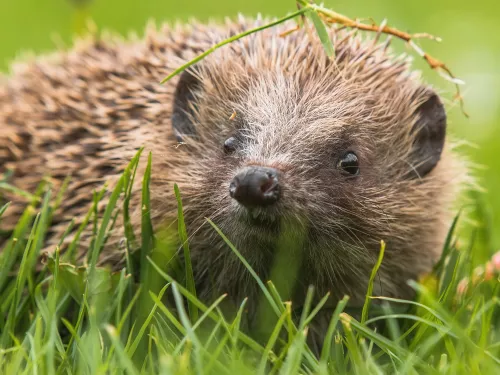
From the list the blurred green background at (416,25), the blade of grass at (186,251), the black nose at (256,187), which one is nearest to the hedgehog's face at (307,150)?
the black nose at (256,187)

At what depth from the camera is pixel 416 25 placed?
12789mm

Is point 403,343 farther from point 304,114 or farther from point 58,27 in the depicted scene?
point 58,27

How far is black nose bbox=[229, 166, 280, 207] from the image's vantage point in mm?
3713

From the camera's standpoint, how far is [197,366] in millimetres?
3189

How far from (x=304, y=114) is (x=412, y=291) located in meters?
1.13

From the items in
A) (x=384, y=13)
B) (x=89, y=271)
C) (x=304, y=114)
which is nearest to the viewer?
(x=89, y=271)

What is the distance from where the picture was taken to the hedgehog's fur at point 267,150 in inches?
163

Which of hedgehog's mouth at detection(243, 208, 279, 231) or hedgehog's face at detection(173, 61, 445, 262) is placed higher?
hedgehog's face at detection(173, 61, 445, 262)

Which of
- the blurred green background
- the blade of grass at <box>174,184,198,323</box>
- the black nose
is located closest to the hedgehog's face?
the black nose

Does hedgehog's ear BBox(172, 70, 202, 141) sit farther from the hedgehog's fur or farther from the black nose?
the black nose

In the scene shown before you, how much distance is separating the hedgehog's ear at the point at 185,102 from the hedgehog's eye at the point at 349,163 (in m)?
0.80

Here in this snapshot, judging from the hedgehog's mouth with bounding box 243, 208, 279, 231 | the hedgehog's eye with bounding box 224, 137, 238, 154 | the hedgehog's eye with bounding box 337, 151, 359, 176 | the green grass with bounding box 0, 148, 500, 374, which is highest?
the hedgehog's eye with bounding box 337, 151, 359, 176

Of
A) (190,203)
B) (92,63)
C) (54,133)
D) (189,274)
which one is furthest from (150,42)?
(189,274)

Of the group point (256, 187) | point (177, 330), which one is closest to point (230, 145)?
point (256, 187)
